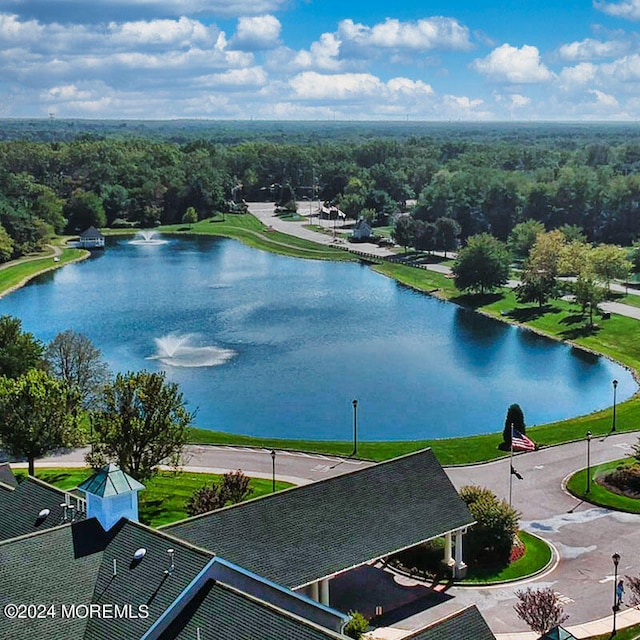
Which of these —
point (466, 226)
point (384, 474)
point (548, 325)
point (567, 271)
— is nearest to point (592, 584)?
point (384, 474)

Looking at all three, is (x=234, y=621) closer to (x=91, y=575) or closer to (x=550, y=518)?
(x=91, y=575)

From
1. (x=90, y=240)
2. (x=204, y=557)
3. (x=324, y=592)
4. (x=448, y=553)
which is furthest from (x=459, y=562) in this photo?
(x=90, y=240)

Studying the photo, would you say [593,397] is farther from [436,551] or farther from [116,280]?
[116,280]

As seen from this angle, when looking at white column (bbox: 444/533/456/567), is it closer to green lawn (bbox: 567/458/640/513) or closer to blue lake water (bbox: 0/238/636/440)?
green lawn (bbox: 567/458/640/513)

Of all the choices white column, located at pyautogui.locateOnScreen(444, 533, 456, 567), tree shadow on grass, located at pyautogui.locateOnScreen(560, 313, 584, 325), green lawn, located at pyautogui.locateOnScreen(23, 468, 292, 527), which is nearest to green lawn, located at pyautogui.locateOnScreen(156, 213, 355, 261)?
tree shadow on grass, located at pyautogui.locateOnScreen(560, 313, 584, 325)

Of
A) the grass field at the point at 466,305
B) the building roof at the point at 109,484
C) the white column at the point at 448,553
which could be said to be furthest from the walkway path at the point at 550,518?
the building roof at the point at 109,484
